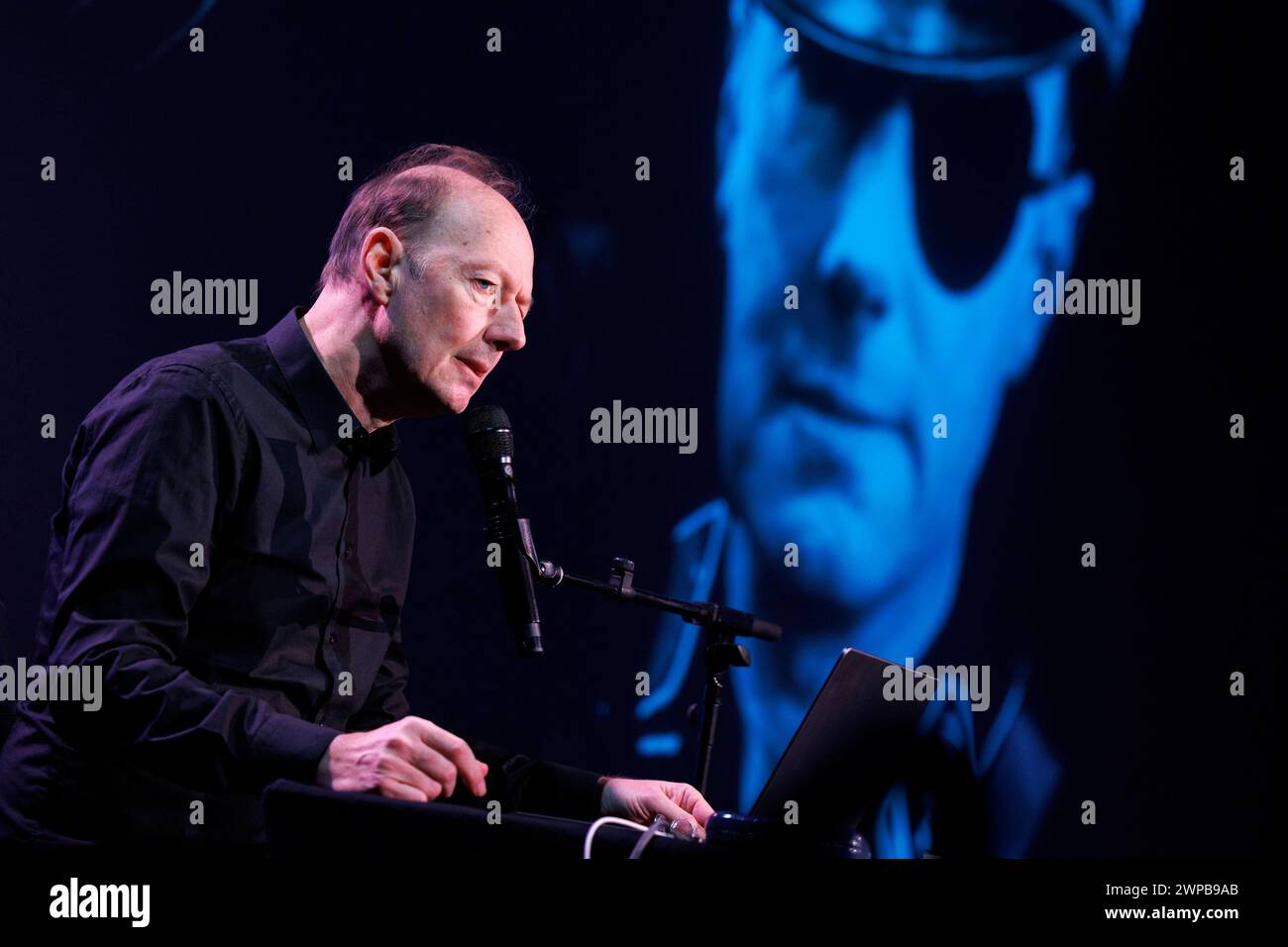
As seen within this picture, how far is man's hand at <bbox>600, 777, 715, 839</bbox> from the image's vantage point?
1.85 m

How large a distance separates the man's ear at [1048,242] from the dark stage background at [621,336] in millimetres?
46

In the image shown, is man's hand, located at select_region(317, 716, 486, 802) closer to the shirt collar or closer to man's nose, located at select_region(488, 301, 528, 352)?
the shirt collar

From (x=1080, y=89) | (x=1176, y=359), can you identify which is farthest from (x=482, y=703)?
(x=1080, y=89)

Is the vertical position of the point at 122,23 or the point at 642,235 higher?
the point at 122,23

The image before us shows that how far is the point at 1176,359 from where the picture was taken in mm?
3109

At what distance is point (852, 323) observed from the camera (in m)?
2.98

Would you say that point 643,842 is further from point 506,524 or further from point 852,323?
point 852,323

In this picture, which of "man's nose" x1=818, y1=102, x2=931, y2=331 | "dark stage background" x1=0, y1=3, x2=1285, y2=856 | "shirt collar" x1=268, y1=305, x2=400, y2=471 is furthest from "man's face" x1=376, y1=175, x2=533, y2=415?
"man's nose" x1=818, y1=102, x2=931, y2=331

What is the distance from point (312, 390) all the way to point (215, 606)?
38 cm

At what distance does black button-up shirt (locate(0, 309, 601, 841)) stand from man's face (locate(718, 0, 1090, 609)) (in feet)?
3.68

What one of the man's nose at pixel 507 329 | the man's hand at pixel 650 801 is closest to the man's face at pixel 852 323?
the man's nose at pixel 507 329

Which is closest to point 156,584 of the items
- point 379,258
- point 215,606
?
point 215,606
